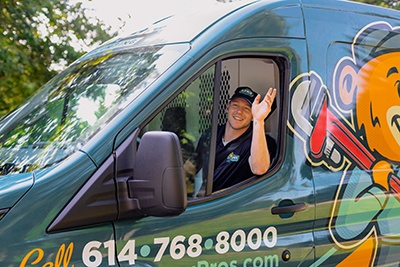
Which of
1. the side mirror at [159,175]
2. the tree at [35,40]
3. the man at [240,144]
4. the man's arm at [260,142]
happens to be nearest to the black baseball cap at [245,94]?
the man at [240,144]

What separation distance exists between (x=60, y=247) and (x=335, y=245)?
1684 mm

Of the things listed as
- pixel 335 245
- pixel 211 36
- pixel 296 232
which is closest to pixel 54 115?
pixel 211 36

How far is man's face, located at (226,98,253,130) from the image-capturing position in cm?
392

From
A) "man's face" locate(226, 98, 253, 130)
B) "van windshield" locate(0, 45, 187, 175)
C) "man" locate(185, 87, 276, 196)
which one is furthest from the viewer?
"man's face" locate(226, 98, 253, 130)

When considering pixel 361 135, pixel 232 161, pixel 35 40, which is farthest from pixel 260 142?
pixel 35 40

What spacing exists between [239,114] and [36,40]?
17.6ft

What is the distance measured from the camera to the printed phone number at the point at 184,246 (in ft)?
9.43

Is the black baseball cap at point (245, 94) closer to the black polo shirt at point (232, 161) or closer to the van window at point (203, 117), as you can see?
the van window at point (203, 117)

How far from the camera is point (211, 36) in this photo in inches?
131

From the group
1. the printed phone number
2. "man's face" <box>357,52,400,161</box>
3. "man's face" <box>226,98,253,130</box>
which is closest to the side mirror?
the printed phone number

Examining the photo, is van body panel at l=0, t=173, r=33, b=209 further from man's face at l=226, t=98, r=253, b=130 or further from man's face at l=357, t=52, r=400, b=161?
man's face at l=357, t=52, r=400, b=161

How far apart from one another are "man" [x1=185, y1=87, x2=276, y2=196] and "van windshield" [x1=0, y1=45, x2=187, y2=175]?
19.6 inches

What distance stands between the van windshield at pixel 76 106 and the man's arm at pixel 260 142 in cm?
60

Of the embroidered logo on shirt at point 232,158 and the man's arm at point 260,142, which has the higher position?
the man's arm at point 260,142
